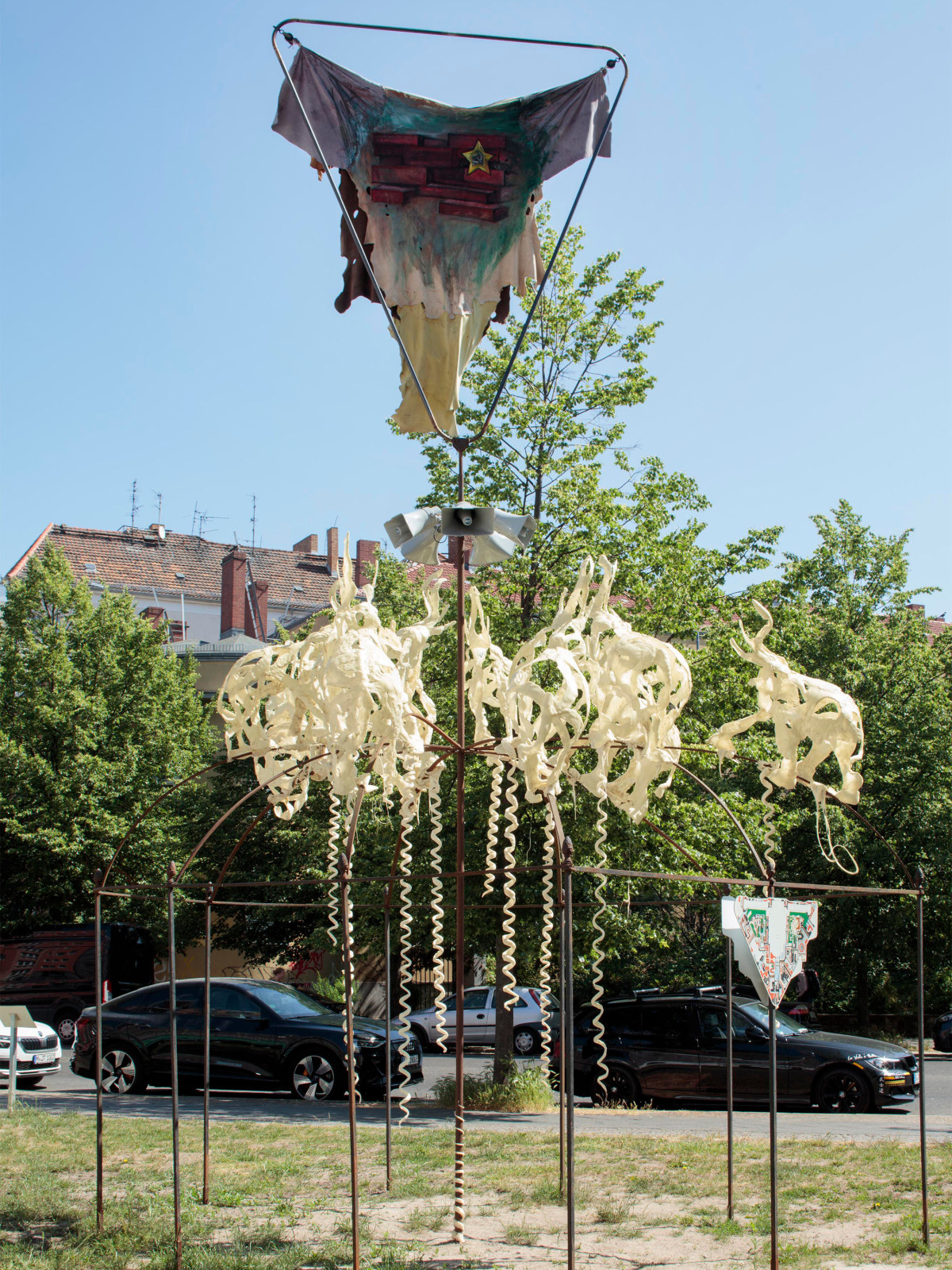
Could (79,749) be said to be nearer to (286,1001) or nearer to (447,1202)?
(286,1001)

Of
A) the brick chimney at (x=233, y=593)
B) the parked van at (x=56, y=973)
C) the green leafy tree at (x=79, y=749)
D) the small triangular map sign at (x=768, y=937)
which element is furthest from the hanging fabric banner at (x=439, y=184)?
the brick chimney at (x=233, y=593)

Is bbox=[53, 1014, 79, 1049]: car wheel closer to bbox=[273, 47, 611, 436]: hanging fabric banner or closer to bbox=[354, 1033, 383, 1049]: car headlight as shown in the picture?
bbox=[354, 1033, 383, 1049]: car headlight

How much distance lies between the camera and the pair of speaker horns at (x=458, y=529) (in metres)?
7.19

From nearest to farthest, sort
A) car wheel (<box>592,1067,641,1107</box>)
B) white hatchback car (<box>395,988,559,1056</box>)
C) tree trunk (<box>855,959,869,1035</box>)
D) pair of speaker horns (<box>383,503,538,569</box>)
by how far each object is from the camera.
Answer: pair of speaker horns (<box>383,503,538,569</box>) → car wheel (<box>592,1067,641,1107</box>) → white hatchback car (<box>395,988,559,1056</box>) → tree trunk (<box>855,959,869,1035</box>)

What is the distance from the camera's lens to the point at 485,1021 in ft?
77.3

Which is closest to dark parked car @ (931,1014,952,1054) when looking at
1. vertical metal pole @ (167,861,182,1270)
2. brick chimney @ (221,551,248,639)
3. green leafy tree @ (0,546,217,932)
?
green leafy tree @ (0,546,217,932)

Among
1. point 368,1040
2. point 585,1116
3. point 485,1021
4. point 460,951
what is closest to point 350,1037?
point 460,951

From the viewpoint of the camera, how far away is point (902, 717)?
72.1ft

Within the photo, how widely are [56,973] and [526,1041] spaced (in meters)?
9.47

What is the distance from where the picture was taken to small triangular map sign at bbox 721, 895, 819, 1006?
6.52 meters

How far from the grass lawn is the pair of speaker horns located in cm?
412

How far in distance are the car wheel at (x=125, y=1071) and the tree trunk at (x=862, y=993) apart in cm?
1341

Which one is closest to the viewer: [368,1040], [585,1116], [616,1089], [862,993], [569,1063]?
[569,1063]

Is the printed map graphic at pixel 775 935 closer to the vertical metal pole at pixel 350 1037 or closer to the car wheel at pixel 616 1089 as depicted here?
the vertical metal pole at pixel 350 1037
